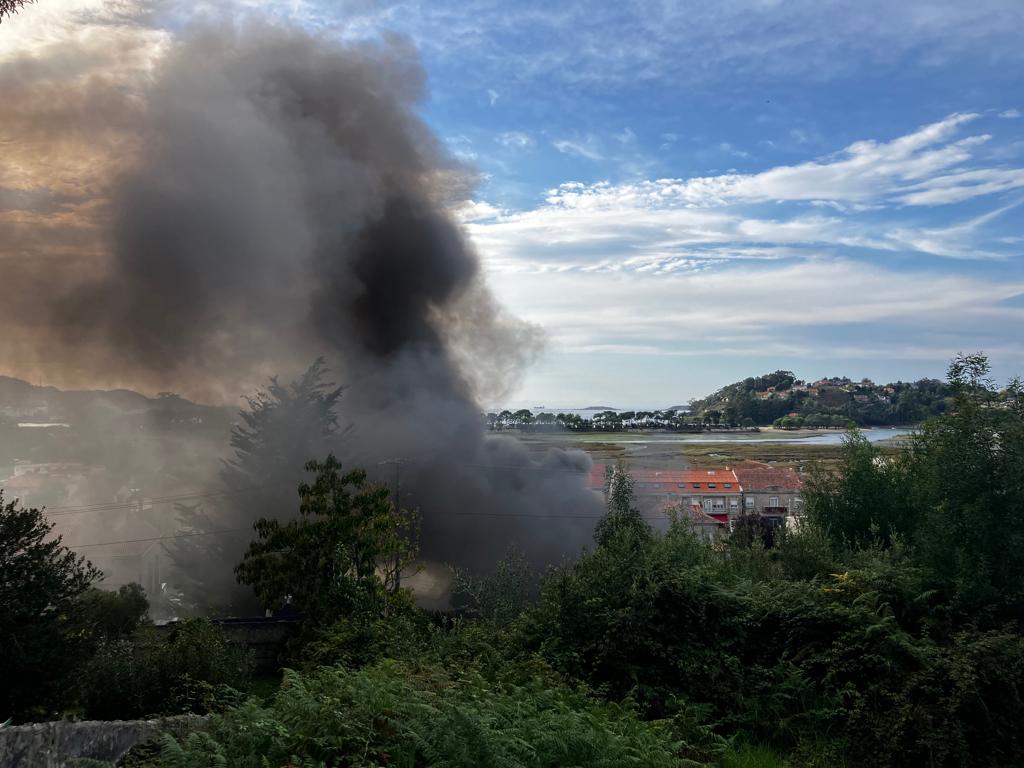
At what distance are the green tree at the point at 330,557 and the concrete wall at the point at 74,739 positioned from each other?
32.1 feet

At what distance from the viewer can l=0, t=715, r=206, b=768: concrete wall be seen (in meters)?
5.36

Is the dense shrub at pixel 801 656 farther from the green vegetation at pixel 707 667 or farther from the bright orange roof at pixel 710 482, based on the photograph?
the bright orange roof at pixel 710 482

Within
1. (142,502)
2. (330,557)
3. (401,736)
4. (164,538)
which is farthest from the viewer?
(142,502)

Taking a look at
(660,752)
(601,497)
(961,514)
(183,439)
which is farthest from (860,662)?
(183,439)

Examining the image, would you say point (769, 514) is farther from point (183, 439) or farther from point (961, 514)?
point (961, 514)

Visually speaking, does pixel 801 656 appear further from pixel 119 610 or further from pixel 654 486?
pixel 654 486

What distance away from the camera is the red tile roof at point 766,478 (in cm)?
5578

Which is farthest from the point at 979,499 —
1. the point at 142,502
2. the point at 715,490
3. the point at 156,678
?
the point at 715,490

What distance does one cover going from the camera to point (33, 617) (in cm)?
1143

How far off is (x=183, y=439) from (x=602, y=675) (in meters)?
38.5

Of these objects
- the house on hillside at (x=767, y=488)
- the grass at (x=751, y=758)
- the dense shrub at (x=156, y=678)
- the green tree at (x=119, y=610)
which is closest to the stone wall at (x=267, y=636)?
the green tree at (x=119, y=610)

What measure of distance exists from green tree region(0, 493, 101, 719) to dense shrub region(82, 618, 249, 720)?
47 cm

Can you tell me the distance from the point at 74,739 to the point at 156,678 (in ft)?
20.6

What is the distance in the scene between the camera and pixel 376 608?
17.0m
